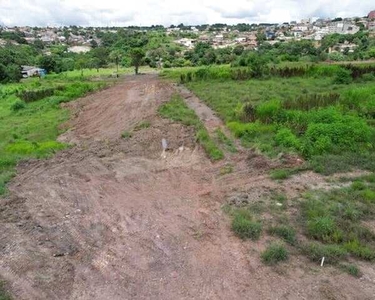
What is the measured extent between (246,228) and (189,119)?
8.99 m

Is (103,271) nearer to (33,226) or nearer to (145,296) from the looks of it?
(145,296)

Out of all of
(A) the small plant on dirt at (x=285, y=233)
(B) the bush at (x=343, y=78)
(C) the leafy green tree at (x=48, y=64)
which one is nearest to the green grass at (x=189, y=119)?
(A) the small plant on dirt at (x=285, y=233)

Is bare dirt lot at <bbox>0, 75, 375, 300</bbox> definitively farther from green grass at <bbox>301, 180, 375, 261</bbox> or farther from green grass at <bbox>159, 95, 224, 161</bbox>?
green grass at <bbox>301, 180, 375, 261</bbox>

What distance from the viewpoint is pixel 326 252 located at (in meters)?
6.40

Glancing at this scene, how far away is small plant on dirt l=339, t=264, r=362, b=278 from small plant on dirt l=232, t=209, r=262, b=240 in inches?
60.4

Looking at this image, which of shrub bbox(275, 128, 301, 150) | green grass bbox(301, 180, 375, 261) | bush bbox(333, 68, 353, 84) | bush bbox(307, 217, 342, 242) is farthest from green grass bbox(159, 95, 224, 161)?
bush bbox(333, 68, 353, 84)

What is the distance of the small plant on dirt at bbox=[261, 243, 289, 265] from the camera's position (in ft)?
20.7

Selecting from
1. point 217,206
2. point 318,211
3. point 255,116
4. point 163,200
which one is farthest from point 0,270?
point 255,116

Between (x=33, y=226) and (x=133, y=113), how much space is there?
11.1 metres

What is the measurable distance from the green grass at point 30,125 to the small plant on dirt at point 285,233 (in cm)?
640

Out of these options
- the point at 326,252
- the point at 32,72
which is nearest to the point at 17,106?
the point at 326,252

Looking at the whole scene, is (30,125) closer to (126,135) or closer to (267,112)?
(126,135)

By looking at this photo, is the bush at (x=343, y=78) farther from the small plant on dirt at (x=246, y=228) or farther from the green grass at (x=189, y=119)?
the small plant on dirt at (x=246, y=228)

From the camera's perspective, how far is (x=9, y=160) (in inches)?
453
